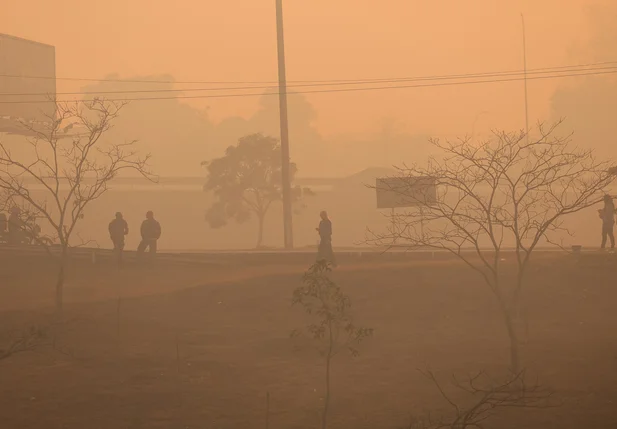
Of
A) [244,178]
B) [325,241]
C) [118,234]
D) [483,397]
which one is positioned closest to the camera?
[483,397]

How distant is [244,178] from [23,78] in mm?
15158

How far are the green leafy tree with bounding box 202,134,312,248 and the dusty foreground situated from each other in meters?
27.4

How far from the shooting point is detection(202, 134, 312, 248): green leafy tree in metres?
53.3

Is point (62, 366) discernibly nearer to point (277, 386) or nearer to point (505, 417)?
point (277, 386)

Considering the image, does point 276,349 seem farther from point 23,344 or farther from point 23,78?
point 23,78

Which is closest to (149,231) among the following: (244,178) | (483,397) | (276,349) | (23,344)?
(276,349)

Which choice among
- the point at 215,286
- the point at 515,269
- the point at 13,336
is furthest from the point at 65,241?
the point at 515,269

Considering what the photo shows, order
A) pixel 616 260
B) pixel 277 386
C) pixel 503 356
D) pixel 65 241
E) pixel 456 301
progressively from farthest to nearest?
pixel 616 260
pixel 456 301
pixel 65 241
pixel 503 356
pixel 277 386

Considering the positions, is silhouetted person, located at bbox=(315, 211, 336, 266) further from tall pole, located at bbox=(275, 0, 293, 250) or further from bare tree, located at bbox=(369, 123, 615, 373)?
tall pole, located at bbox=(275, 0, 293, 250)

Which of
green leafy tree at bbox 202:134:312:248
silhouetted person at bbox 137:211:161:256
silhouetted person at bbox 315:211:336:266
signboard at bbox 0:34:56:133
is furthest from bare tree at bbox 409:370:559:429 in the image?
green leafy tree at bbox 202:134:312:248

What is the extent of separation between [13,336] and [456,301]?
11.1 m

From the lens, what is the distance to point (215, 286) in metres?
22.5

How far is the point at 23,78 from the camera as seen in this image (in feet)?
154

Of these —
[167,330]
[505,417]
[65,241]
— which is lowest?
[505,417]
